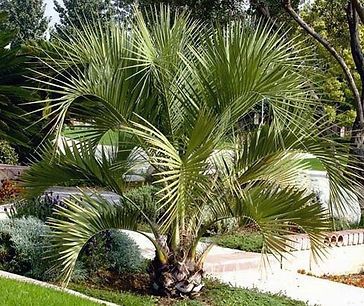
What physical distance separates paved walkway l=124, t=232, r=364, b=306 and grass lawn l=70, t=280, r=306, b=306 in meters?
0.48

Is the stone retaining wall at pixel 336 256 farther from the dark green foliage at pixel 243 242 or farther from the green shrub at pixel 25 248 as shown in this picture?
the green shrub at pixel 25 248

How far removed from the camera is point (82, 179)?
6.62 m

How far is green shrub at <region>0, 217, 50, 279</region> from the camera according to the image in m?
6.68

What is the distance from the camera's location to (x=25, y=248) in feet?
22.2

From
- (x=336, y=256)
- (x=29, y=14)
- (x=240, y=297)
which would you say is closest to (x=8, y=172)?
(x=336, y=256)

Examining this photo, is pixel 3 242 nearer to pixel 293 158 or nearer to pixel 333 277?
pixel 293 158

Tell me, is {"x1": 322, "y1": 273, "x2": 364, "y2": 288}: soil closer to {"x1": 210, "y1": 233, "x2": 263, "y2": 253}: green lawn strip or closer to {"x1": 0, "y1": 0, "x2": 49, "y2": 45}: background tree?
{"x1": 210, "y1": 233, "x2": 263, "y2": 253}: green lawn strip

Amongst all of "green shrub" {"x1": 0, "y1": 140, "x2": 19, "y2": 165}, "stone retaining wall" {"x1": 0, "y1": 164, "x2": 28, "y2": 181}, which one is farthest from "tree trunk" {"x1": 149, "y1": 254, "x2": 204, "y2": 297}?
"green shrub" {"x1": 0, "y1": 140, "x2": 19, "y2": 165}

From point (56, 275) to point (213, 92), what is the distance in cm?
222

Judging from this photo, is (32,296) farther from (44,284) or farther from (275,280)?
(275,280)

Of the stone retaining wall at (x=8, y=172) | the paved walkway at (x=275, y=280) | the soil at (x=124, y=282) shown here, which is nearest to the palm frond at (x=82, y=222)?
the soil at (x=124, y=282)

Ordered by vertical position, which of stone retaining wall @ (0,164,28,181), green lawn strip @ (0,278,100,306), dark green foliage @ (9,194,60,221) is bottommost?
green lawn strip @ (0,278,100,306)

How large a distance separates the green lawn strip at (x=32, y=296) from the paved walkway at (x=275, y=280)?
8.01 ft

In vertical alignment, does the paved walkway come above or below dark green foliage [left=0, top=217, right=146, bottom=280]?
below
